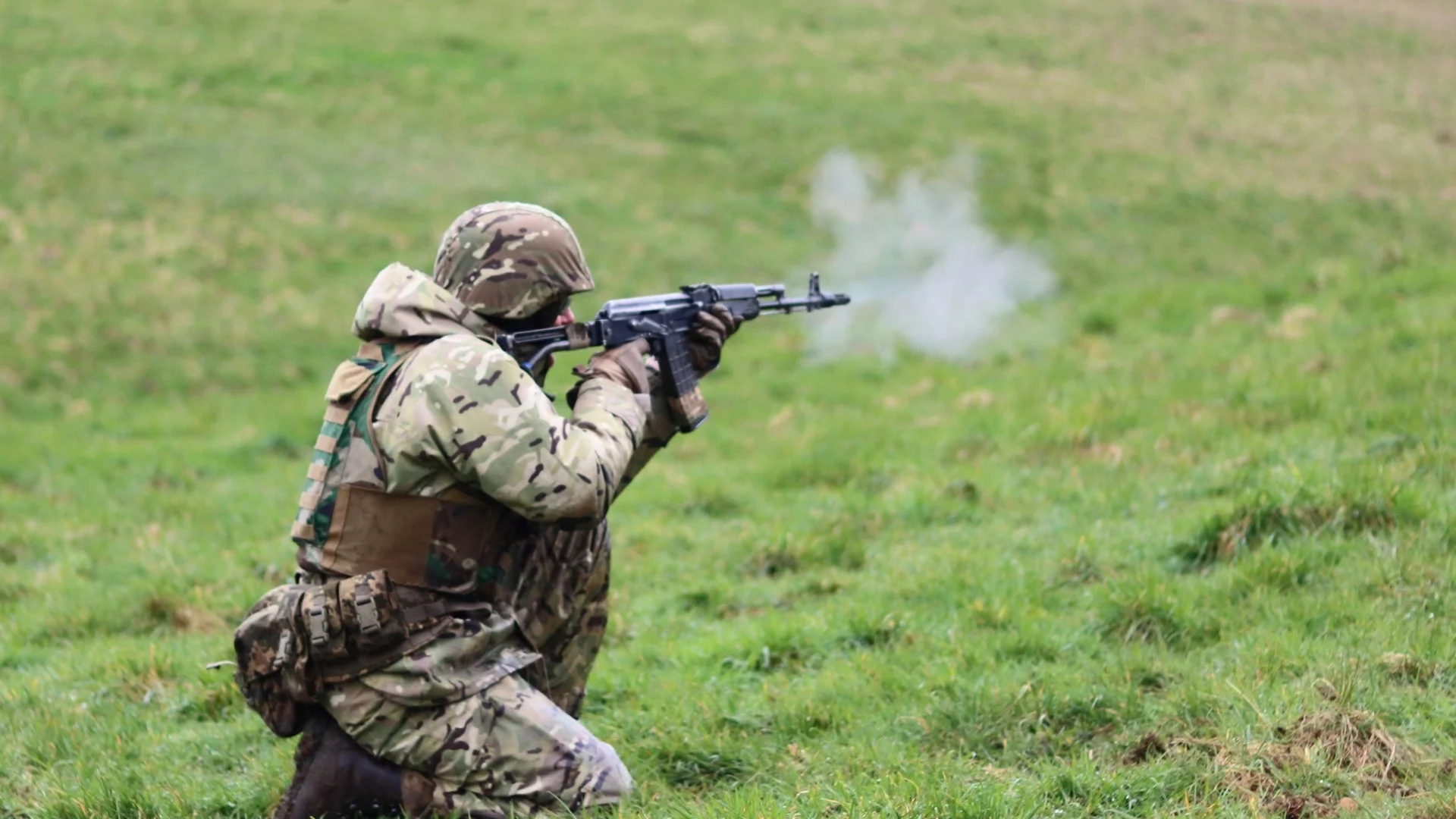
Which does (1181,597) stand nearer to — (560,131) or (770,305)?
(770,305)

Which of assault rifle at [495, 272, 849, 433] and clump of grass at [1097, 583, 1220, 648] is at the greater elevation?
assault rifle at [495, 272, 849, 433]

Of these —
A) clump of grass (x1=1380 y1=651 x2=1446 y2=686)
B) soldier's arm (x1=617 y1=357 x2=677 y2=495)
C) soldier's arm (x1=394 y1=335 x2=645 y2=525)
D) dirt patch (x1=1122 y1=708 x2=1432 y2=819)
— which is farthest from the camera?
soldier's arm (x1=617 y1=357 x2=677 y2=495)

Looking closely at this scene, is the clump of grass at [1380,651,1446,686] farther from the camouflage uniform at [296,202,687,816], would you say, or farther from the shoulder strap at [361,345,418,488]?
the shoulder strap at [361,345,418,488]

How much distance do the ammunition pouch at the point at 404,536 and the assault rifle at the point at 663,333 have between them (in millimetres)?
741

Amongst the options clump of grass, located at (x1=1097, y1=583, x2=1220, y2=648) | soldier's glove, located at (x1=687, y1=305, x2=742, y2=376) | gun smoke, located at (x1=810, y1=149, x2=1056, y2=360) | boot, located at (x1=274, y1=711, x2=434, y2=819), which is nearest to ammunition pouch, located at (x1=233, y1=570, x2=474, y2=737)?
boot, located at (x1=274, y1=711, x2=434, y2=819)

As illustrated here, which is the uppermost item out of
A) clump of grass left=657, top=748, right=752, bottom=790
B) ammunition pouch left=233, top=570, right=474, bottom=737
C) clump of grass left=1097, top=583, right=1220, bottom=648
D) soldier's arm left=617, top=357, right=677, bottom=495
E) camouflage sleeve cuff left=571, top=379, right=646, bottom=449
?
camouflage sleeve cuff left=571, top=379, right=646, bottom=449

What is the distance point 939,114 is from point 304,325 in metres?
14.5

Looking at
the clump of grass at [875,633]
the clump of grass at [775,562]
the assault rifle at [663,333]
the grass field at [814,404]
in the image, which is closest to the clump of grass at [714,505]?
the grass field at [814,404]

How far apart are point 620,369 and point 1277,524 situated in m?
3.58

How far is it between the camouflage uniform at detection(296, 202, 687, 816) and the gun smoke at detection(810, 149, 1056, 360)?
818cm

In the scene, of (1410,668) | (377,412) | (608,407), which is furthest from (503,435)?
(1410,668)

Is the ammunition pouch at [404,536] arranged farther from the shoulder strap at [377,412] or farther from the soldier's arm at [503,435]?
the soldier's arm at [503,435]

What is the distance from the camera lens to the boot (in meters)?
4.72

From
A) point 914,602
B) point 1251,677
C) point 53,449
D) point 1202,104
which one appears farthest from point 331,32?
point 1251,677
